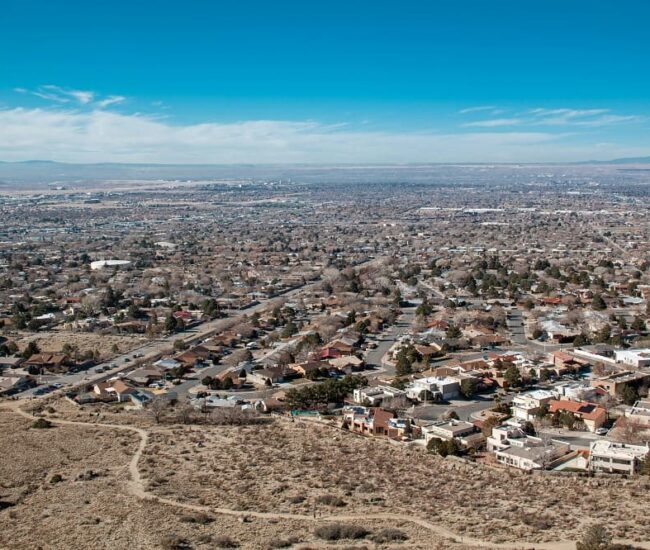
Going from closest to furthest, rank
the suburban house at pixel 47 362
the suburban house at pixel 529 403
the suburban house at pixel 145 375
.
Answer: the suburban house at pixel 529 403, the suburban house at pixel 145 375, the suburban house at pixel 47 362

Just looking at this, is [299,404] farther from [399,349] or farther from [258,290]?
[258,290]

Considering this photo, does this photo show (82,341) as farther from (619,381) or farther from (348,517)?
(619,381)

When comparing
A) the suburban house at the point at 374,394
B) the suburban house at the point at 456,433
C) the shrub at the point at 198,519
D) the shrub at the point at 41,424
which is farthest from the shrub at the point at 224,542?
the suburban house at the point at 374,394

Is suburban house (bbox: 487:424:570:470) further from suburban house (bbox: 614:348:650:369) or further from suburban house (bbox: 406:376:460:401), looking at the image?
suburban house (bbox: 614:348:650:369)

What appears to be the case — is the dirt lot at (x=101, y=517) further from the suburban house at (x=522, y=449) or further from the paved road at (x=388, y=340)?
the paved road at (x=388, y=340)

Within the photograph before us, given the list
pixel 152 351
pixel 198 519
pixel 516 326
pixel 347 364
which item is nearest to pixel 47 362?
pixel 152 351

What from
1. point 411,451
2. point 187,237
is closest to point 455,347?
point 411,451
